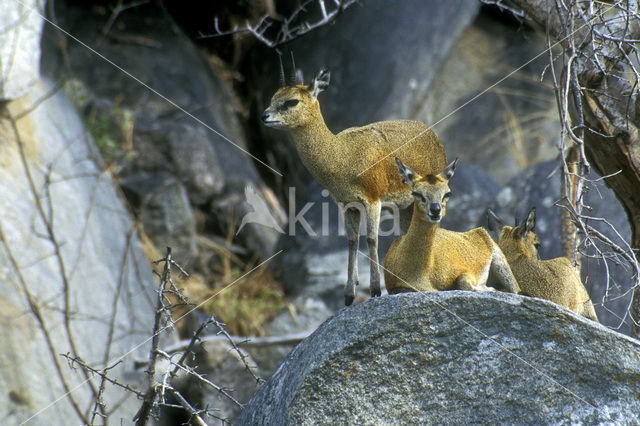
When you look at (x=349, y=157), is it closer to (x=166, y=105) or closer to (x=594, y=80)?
(x=594, y=80)

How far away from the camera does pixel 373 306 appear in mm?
5211

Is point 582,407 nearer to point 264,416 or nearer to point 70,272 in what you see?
point 264,416

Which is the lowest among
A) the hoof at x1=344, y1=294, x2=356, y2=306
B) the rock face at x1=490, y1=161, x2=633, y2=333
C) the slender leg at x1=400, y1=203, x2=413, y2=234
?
the rock face at x1=490, y1=161, x2=633, y2=333

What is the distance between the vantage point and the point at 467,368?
5000 millimetres

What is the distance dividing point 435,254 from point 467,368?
3.39 ft

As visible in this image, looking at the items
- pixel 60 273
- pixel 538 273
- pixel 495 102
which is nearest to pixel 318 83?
pixel 538 273

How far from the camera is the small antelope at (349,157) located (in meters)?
5.88

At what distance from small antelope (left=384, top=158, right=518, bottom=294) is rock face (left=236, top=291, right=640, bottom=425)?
22.1 inches

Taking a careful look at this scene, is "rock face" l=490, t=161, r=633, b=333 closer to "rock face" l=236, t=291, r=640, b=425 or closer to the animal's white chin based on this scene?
"rock face" l=236, t=291, r=640, b=425

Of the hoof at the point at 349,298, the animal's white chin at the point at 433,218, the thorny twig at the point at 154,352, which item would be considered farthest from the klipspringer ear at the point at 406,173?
the thorny twig at the point at 154,352

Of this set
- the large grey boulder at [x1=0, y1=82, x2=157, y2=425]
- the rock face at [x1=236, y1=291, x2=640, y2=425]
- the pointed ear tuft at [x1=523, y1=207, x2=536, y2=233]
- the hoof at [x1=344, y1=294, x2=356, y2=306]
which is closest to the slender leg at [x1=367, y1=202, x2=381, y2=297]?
the hoof at [x1=344, y1=294, x2=356, y2=306]

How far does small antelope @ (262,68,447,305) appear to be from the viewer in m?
5.88

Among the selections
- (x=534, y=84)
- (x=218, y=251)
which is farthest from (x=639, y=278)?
(x=534, y=84)

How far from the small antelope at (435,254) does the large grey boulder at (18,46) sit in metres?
6.53
